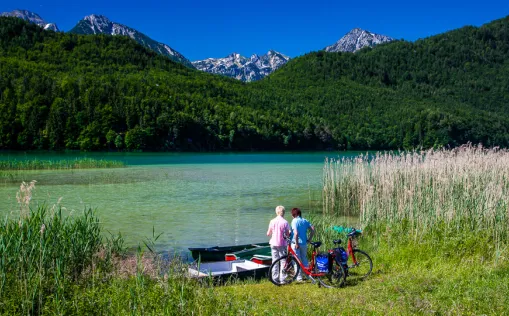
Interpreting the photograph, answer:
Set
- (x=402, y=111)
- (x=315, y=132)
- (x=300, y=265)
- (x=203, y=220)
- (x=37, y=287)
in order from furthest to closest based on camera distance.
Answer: (x=402, y=111) < (x=315, y=132) < (x=203, y=220) < (x=300, y=265) < (x=37, y=287)

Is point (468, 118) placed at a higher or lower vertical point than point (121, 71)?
lower

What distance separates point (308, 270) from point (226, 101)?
13348cm

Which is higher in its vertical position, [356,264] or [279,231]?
[279,231]

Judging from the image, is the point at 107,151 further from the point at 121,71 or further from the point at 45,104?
the point at 121,71

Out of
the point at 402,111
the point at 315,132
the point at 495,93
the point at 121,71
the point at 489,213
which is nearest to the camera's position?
the point at 489,213

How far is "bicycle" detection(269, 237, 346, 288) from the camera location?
859 centimetres

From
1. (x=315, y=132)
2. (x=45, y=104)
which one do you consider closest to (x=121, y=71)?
(x=45, y=104)

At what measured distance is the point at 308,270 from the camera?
877cm

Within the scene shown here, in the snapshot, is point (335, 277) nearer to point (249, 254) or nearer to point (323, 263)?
point (323, 263)

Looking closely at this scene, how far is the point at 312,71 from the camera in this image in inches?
7028

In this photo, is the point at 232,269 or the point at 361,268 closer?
the point at 361,268

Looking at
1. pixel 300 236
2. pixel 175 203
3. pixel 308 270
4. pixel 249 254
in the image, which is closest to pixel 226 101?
pixel 175 203

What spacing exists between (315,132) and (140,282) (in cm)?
11862

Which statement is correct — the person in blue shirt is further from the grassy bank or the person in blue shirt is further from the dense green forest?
the dense green forest
